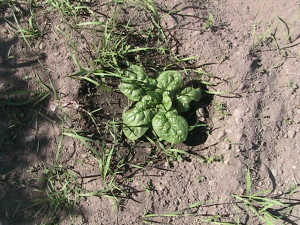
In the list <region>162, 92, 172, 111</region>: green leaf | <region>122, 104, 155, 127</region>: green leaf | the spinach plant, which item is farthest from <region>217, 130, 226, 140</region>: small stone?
<region>122, 104, 155, 127</region>: green leaf

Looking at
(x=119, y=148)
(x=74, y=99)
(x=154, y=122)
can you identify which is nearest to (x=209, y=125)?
(x=154, y=122)

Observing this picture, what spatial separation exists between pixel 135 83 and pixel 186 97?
1.38ft

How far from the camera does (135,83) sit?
8.86 feet

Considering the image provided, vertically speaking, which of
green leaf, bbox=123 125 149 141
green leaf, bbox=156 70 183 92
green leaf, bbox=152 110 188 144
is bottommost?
green leaf, bbox=123 125 149 141

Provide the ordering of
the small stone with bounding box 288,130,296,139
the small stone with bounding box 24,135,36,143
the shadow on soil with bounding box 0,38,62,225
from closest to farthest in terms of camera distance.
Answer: the shadow on soil with bounding box 0,38,62,225 < the small stone with bounding box 24,135,36,143 < the small stone with bounding box 288,130,296,139

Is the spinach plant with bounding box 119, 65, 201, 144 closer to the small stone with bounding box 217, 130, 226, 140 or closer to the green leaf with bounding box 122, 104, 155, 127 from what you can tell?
the green leaf with bounding box 122, 104, 155, 127

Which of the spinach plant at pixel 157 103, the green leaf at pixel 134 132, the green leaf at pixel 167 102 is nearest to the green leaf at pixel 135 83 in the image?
the spinach plant at pixel 157 103

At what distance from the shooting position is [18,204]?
102 inches

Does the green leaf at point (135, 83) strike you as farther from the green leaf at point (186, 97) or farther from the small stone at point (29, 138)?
the small stone at point (29, 138)

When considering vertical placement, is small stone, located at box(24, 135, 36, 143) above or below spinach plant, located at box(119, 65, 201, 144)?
below

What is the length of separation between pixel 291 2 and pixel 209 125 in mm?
1374

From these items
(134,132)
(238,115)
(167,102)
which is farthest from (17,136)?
(238,115)

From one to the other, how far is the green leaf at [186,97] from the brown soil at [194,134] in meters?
0.22

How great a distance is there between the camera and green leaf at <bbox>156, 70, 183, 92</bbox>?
8.95 ft
